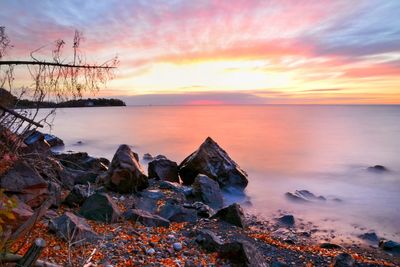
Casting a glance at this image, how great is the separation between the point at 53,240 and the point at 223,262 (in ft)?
9.71

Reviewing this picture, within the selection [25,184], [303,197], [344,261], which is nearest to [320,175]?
[303,197]

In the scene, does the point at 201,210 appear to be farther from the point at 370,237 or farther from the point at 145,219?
the point at 370,237

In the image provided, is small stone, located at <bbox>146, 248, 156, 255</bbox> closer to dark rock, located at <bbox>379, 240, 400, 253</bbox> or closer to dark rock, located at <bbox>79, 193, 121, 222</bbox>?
dark rock, located at <bbox>79, 193, 121, 222</bbox>

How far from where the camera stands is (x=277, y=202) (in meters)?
14.1

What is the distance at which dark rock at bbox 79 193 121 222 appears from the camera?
7242mm

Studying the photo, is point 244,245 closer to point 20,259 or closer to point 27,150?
point 20,259

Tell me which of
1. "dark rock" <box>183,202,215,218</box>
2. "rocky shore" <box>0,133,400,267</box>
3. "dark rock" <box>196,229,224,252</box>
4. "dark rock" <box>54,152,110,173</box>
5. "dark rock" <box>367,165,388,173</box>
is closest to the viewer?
"rocky shore" <box>0,133,400,267</box>

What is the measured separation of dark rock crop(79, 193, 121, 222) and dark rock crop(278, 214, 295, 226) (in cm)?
618

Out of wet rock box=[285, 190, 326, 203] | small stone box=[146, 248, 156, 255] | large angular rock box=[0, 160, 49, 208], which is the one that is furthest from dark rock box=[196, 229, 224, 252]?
wet rock box=[285, 190, 326, 203]

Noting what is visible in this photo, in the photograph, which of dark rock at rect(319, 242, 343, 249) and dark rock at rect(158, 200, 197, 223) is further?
dark rock at rect(319, 242, 343, 249)

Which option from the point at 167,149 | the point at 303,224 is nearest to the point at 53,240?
the point at 303,224

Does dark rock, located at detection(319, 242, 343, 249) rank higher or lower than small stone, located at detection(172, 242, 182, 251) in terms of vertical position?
lower

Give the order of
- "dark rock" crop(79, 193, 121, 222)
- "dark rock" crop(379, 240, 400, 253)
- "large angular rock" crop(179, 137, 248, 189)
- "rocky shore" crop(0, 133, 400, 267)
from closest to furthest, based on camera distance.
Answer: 1. "rocky shore" crop(0, 133, 400, 267)
2. "dark rock" crop(79, 193, 121, 222)
3. "dark rock" crop(379, 240, 400, 253)
4. "large angular rock" crop(179, 137, 248, 189)

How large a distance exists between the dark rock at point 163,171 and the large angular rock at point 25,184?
6.95m
